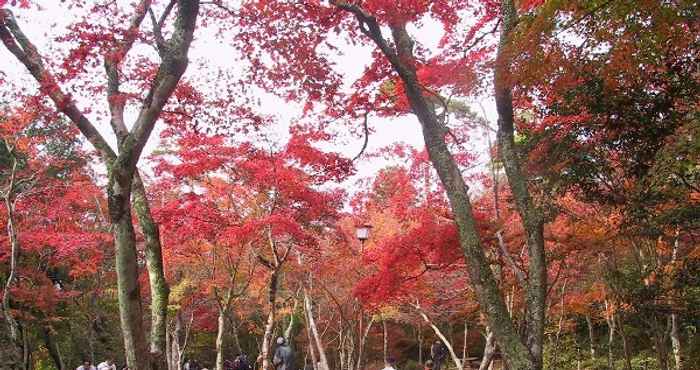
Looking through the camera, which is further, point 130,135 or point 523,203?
point 523,203

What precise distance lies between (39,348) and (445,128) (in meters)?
22.1

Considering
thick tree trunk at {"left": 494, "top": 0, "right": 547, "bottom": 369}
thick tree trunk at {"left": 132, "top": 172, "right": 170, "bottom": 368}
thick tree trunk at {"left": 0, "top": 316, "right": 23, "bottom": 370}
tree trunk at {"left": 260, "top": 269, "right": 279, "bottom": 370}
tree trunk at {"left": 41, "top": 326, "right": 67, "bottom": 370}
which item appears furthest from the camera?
tree trunk at {"left": 41, "top": 326, "right": 67, "bottom": 370}

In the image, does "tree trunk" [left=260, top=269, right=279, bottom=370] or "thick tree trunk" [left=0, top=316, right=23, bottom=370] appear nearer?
"tree trunk" [left=260, top=269, right=279, bottom=370]

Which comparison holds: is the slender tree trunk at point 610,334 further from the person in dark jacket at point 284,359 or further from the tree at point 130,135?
the tree at point 130,135

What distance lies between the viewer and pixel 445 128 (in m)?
8.14

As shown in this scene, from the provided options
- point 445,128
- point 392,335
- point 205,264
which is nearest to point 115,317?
point 205,264

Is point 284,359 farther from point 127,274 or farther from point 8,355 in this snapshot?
point 8,355

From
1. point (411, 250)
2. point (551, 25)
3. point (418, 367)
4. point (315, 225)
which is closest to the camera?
point (551, 25)

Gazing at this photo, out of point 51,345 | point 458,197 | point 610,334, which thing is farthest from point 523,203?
point 51,345

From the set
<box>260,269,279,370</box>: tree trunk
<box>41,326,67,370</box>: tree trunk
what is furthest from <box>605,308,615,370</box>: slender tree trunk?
<box>41,326,67,370</box>: tree trunk

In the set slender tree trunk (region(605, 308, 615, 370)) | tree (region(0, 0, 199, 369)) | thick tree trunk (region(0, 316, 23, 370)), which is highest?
tree (region(0, 0, 199, 369))

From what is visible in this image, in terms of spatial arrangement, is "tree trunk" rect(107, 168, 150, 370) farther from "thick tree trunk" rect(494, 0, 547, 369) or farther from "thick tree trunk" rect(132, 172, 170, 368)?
"thick tree trunk" rect(494, 0, 547, 369)

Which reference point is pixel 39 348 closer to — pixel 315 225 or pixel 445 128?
pixel 315 225

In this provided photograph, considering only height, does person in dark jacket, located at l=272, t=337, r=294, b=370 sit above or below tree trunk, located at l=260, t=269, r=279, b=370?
below
